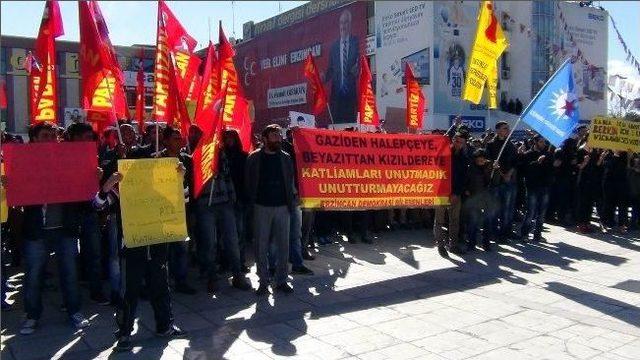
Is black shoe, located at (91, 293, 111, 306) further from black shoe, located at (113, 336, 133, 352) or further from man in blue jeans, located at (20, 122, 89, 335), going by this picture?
black shoe, located at (113, 336, 133, 352)

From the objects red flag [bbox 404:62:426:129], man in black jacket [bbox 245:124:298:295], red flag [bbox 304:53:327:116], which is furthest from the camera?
red flag [bbox 404:62:426:129]

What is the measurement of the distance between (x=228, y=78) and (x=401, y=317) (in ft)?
12.0

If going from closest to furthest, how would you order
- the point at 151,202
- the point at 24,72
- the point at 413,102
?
the point at 151,202 < the point at 413,102 < the point at 24,72

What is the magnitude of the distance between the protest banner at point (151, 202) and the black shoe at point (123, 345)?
82cm

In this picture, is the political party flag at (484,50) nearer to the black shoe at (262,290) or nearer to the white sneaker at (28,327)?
the black shoe at (262,290)

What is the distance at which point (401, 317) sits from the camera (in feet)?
19.5

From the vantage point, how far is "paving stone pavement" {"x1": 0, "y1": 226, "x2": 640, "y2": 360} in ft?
16.5

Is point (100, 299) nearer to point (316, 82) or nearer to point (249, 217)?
point (249, 217)

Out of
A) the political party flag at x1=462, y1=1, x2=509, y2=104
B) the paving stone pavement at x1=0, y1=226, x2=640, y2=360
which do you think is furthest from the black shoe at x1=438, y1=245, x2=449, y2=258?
the political party flag at x1=462, y1=1, x2=509, y2=104

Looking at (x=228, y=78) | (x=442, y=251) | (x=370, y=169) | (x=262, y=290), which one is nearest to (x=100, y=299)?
(x=262, y=290)

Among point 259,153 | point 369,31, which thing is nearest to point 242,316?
point 259,153

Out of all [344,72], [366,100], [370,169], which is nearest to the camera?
[370,169]

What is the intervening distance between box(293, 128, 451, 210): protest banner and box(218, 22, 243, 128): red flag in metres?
0.88

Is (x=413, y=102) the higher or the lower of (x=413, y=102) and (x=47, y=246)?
the higher
